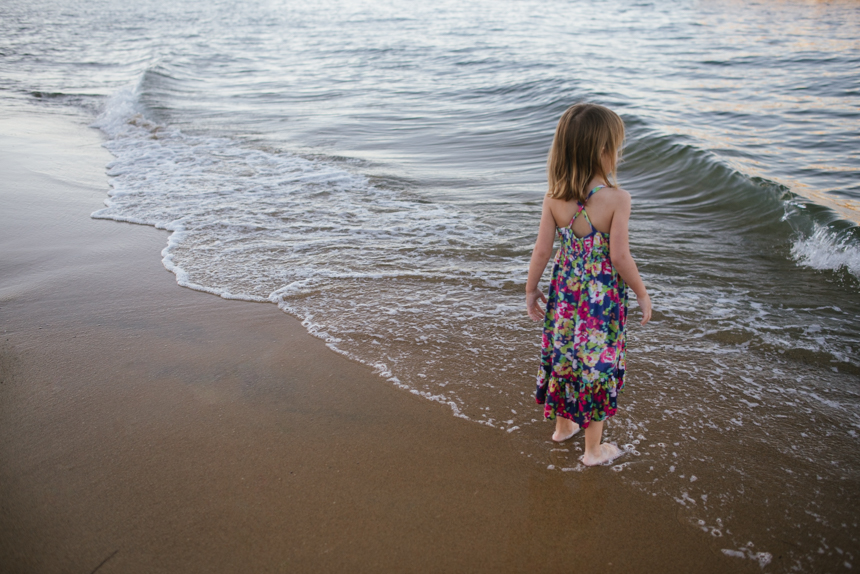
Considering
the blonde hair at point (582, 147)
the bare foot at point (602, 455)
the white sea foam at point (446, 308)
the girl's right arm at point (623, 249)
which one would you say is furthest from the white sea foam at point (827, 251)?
the blonde hair at point (582, 147)

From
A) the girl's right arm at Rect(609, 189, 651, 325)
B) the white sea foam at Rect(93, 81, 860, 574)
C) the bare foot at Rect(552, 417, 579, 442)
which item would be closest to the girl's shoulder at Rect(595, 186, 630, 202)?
the girl's right arm at Rect(609, 189, 651, 325)

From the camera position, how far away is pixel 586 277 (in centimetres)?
262

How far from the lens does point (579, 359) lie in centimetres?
272

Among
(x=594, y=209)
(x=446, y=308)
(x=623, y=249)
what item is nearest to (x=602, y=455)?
(x=623, y=249)

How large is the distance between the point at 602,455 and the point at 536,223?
3680 millimetres

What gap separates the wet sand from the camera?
2.33 meters

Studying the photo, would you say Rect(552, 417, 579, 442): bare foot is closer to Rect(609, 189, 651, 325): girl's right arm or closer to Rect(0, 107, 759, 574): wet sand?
Rect(0, 107, 759, 574): wet sand

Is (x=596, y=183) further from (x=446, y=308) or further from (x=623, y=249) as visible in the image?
(x=446, y=308)

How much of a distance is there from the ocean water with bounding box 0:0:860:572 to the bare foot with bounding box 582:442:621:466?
0.07 m

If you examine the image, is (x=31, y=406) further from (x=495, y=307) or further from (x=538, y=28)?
(x=538, y=28)

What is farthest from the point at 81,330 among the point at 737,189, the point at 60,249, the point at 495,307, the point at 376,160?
the point at 737,189

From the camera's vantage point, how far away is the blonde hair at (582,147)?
96.3 inches

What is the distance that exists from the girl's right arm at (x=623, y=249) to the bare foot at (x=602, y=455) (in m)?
0.77

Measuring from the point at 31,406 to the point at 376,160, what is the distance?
6.21 metres
